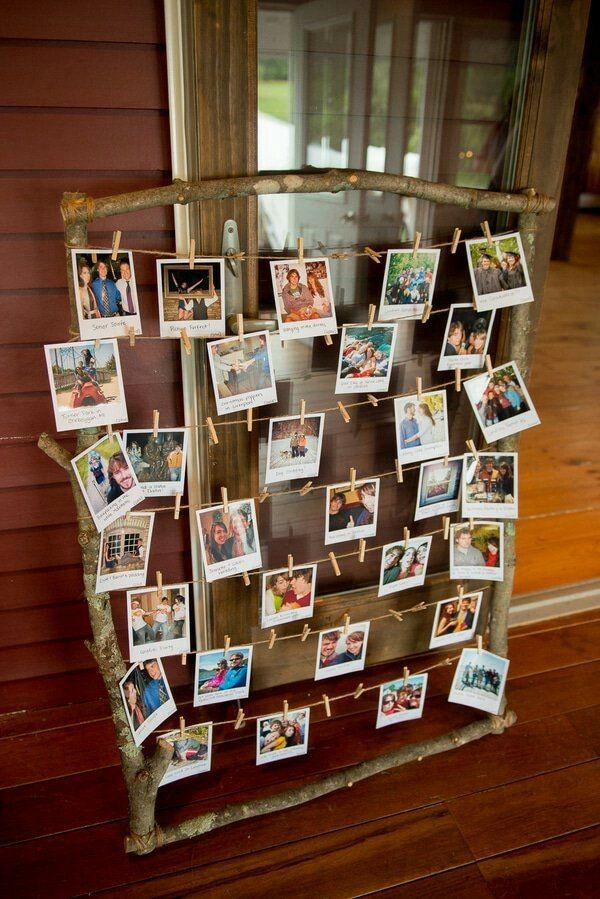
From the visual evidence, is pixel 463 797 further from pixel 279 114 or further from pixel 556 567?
pixel 279 114

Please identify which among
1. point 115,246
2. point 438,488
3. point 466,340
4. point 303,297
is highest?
point 115,246

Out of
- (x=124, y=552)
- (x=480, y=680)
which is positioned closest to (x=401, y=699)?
(x=480, y=680)

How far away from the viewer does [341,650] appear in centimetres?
180

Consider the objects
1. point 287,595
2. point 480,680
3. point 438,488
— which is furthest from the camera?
point 480,680

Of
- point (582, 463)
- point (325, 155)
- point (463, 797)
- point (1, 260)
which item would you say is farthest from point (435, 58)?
point (582, 463)

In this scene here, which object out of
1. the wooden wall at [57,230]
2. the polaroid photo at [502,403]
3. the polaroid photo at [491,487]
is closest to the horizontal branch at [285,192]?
the wooden wall at [57,230]

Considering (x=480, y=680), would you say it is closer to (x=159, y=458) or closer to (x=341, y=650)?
(x=341, y=650)

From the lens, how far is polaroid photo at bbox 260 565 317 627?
1.69 meters

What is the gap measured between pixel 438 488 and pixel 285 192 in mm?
776

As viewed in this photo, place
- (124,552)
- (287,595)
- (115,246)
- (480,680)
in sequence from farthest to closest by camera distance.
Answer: (480,680), (287,595), (124,552), (115,246)

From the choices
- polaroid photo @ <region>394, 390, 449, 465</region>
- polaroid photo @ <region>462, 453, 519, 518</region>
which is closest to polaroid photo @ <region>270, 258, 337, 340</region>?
polaroid photo @ <region>394, 390, 449, 465</region>

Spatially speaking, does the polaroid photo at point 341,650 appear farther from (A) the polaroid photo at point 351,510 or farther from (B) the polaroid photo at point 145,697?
(B) the polaroid photo at point 145,697

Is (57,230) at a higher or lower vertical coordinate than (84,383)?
higher

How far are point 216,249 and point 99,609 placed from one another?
29.5 inches
